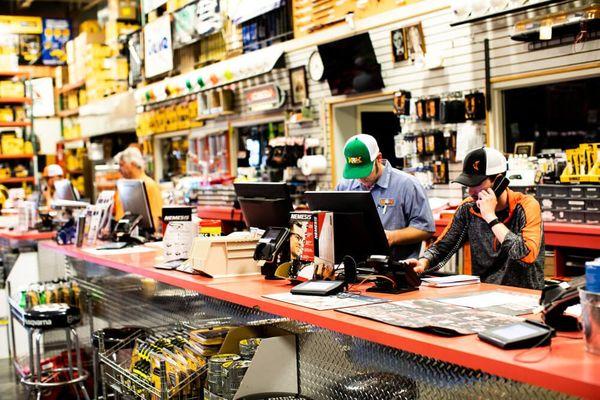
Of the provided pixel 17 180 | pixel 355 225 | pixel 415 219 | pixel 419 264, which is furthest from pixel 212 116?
pixel 355 225

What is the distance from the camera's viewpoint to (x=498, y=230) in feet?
12.5

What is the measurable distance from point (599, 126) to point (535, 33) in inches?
46.5

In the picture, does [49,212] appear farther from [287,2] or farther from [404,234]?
[404,234]

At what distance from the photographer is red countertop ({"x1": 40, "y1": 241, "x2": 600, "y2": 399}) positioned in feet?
6.22

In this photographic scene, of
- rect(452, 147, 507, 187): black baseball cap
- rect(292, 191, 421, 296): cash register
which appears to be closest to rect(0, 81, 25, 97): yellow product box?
rect(292, 191, 421, 296): cash register

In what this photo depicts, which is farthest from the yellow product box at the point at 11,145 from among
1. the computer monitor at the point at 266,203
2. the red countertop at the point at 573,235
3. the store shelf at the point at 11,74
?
the red countertop at the point at 573,235

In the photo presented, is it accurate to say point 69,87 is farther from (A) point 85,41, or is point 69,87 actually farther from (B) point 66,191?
(B) point 66,191

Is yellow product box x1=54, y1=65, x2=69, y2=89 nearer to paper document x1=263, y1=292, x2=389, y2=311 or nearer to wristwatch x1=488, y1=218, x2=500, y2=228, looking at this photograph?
wristwatch x1=488, y1=218, x2=500, y2=228

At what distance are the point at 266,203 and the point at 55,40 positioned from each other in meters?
14.4

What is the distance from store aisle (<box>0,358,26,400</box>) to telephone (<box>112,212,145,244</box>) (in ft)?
4.59

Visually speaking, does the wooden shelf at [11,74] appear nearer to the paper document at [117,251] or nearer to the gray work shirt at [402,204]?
the paper document at [117,251]

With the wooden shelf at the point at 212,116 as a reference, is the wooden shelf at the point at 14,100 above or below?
above

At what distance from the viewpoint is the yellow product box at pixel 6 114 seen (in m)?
11.9

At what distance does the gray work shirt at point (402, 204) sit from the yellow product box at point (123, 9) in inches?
422
